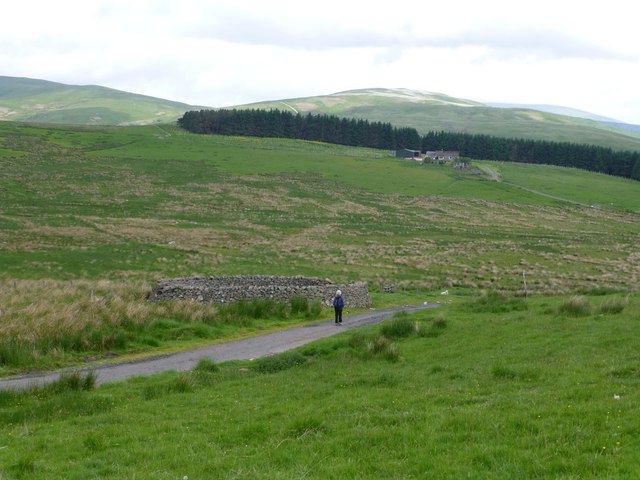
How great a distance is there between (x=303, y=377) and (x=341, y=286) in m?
20.1

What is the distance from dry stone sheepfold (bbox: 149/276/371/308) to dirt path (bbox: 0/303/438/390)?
11.9ft

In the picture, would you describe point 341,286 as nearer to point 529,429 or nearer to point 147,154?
point 529,429

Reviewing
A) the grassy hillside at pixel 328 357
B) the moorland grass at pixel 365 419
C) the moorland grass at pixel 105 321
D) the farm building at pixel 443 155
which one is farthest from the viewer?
the farm building at pixel 443 155

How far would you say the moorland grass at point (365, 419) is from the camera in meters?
9.16

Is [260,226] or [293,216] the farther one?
[293,216]

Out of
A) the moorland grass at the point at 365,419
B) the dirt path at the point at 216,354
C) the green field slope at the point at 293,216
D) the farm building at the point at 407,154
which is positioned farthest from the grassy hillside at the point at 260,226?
the farm building at the point at 407,154

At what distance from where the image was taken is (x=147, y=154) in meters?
132

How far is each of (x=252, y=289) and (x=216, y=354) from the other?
34.2 feet

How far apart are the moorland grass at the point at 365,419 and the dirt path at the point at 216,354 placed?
2200mm

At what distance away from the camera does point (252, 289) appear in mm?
34031

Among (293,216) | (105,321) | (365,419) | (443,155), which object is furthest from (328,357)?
(443,155)

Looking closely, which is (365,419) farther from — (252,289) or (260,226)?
(260,226)

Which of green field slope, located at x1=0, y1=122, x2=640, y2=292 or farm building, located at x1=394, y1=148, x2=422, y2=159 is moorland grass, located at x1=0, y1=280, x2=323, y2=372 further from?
farm building, located at x1=394, y1=148, x2=422, y2=159

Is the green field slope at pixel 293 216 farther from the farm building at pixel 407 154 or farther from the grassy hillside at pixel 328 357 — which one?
the farm building at pixel 407 154
